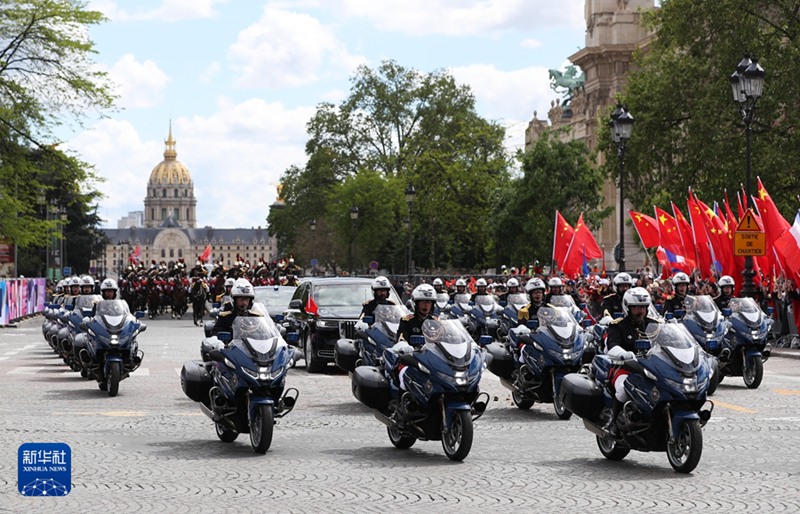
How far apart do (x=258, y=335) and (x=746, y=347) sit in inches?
384

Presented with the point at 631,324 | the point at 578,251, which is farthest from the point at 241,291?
the point at 578,251

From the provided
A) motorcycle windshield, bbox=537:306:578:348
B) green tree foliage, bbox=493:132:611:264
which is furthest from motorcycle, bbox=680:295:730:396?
green tree foliage, bbox=493:132:611:264

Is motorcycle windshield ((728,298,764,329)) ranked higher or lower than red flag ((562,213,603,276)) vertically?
lower

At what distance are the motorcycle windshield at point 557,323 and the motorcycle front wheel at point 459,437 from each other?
13.5 feet

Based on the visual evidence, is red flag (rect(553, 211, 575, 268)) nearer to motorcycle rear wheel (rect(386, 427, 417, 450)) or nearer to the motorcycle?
the motorcycle

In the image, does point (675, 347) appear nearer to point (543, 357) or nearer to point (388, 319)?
point (543, 357)

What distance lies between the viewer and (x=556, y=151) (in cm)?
7325

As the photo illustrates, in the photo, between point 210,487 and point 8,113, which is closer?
point 210,487

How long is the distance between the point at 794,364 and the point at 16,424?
1524cm

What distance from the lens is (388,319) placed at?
16.9m

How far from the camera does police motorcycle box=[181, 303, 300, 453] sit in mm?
13133

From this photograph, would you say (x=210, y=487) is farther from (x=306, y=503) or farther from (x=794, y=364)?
(x=794, y=364)

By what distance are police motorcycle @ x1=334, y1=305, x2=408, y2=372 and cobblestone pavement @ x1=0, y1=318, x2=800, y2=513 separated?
1.94ft

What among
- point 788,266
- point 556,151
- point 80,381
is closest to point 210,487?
point 80,381
